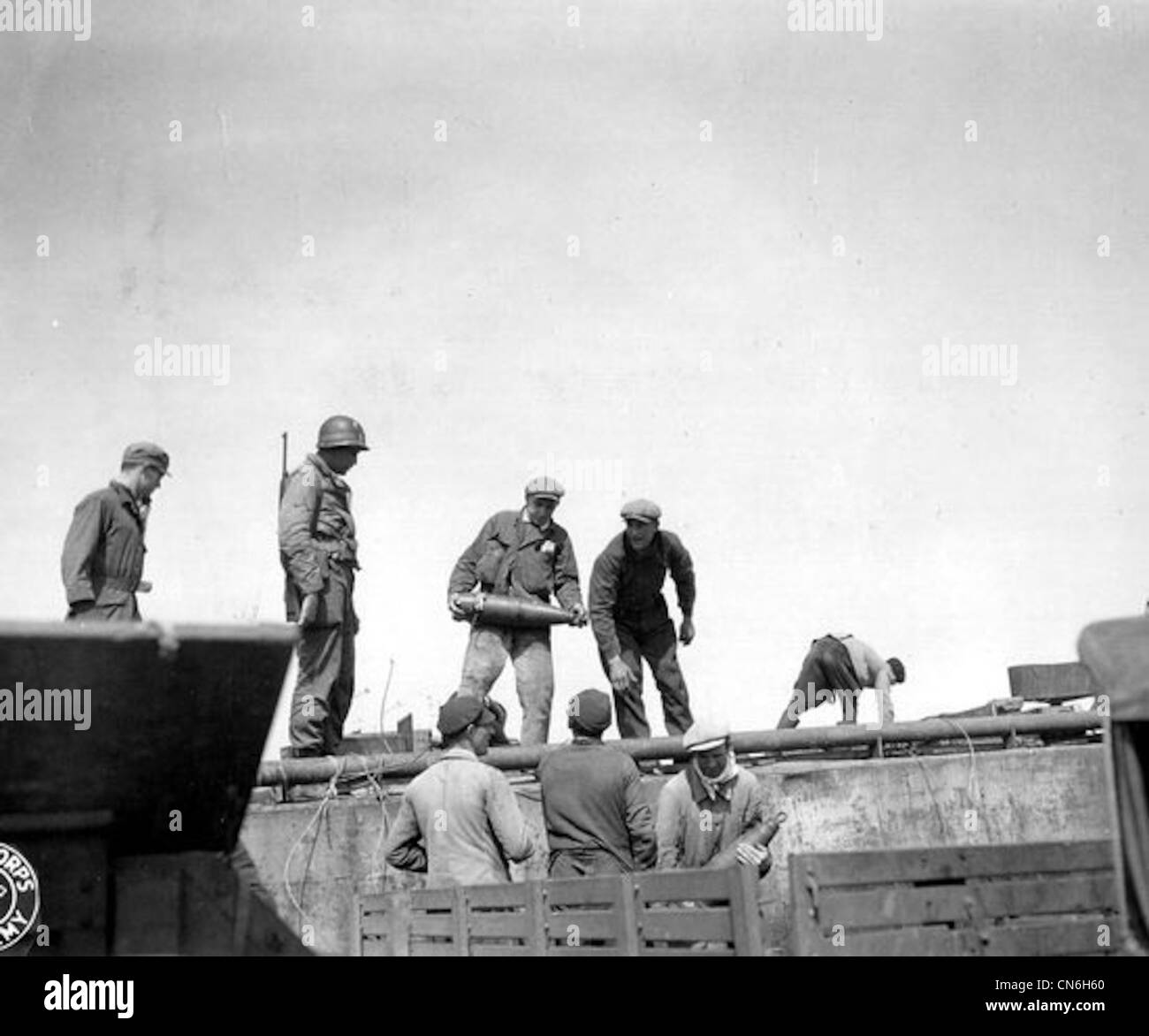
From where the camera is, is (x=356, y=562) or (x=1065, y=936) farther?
(x=356, y=562)

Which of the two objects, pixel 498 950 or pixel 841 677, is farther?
pixel 841 677

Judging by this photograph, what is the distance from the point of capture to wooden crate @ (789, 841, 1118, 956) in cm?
539

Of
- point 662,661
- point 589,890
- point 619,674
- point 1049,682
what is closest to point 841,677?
point 1049,682

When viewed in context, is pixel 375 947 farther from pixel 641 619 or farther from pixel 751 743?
pixel 641 619

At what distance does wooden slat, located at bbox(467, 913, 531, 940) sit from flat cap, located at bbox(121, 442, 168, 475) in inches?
150

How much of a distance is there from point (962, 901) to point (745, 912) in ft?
2.41

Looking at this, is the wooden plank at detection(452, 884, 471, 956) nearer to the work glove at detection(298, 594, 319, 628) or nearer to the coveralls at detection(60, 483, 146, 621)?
the coveralls at detection(60, 483, 146, 621)

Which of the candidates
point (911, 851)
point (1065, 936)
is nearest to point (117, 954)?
point (911, 851)

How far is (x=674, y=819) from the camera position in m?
8.26

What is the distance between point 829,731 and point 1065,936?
5.84m

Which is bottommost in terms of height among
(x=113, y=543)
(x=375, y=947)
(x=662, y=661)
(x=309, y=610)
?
(x=375, y=947)

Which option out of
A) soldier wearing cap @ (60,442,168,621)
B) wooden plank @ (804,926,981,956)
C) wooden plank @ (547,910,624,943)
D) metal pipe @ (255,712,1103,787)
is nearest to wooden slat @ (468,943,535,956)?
wooden plank @ (547,910,624,943)

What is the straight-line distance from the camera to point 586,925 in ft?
21.3
